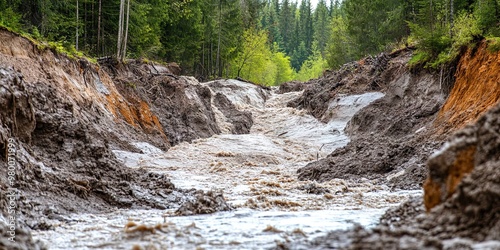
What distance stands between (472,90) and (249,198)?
8102 mm

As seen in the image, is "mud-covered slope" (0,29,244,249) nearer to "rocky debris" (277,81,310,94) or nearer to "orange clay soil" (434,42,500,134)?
"orange clay soil" (434,42,500,134)

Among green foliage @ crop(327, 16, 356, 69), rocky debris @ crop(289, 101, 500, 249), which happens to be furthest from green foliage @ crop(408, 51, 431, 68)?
green foliage @ crop(327, 16, 356, 69)

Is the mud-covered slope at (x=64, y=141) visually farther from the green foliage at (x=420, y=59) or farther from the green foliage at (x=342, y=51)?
the green foliage at (x=342, y=51)

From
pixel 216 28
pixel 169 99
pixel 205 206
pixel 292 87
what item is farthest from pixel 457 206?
pixel 216 28

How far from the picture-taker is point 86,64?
58.0 feet

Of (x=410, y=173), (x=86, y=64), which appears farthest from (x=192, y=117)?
(x=410, y=173)

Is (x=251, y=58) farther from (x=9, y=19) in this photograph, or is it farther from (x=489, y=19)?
(x=489, y=19)

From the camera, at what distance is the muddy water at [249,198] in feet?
16.6

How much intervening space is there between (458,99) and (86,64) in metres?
12.4

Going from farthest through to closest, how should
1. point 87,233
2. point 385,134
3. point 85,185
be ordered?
point 385,134 → point 85,185 → point 87,233

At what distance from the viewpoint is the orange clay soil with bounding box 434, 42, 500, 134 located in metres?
12.5

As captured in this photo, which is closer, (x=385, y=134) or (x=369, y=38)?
(x=385, y=134)

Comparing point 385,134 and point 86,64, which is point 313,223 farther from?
point 86,64

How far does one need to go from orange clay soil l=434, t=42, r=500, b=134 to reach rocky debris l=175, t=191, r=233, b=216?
7570 millimetres
